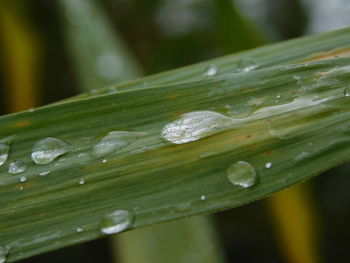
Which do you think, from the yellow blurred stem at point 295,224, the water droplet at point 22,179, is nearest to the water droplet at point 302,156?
the water droplet at point 22,179

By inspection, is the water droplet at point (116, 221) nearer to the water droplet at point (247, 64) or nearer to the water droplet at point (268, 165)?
the water droplet at point (268, 165)

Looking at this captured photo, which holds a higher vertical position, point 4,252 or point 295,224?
point 295,224

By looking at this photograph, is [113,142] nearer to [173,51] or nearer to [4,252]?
[4,252]

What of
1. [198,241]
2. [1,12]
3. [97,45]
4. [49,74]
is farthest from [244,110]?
[49,74]

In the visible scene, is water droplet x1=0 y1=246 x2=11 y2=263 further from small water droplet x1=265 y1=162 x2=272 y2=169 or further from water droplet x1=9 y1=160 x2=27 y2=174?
small water droplet x1=265 y1=162 x2=272 y2=169

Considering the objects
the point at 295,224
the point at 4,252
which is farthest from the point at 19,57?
the point at 4,252

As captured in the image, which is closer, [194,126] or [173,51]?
[194,126]

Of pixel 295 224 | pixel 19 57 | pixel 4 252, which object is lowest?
pixel 4 252
